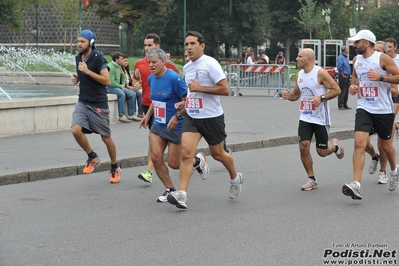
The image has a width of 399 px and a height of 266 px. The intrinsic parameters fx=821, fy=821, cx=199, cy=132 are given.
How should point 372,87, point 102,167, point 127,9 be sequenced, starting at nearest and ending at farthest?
point 372,87 → point 102,167 → point 127,9

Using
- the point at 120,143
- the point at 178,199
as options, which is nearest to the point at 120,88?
the point at 120,143

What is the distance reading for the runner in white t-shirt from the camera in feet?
28.8

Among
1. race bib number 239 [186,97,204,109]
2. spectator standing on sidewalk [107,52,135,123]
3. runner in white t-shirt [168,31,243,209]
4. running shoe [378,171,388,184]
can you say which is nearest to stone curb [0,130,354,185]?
runner in white t-shirt [168,31,243,209]

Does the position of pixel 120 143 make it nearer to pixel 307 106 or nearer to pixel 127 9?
pixel 307 106

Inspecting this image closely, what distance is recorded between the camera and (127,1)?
66438 millimetres

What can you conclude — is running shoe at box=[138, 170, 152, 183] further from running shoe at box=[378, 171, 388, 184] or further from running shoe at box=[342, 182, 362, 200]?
running shoe at box=[378, 171, 388, 184]

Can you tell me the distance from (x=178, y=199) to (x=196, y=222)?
0.51 m

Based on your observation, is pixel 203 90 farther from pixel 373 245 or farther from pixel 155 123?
pixel 373 245

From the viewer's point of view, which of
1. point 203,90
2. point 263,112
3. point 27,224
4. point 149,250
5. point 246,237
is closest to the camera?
point 149,250

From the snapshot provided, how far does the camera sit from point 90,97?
35.3 feet

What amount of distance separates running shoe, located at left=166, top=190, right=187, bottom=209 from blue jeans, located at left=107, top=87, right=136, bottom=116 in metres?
10.5

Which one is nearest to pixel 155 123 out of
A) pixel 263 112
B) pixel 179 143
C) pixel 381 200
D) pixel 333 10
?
pixel 179 143

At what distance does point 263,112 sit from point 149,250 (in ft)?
53.2

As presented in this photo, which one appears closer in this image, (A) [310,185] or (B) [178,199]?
(B) [178,199]
